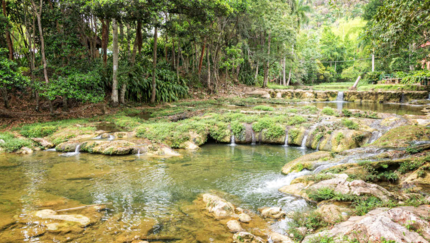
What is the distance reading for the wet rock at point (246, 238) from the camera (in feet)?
13.8

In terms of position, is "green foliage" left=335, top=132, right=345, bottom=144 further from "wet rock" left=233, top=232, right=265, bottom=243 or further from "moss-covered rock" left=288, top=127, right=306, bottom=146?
"wet rock" left=233, top=232, right=265, bottom=243

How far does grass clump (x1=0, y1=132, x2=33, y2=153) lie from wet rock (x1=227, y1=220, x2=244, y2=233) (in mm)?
9631

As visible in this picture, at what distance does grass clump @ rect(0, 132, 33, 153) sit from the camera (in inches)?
395

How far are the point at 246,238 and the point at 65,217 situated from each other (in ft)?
11.1

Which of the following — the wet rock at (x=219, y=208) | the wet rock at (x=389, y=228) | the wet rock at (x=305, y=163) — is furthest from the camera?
the wet rock at (x=305, y=163)

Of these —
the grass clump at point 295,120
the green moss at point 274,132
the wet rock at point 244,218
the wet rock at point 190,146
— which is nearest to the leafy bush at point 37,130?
the wet rock at point 190,146

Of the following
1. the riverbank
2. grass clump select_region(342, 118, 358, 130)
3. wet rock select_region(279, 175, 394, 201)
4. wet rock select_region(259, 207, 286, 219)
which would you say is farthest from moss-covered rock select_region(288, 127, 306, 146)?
wet rock select_region(259, 207, 286, 219)

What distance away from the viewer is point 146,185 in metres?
7.09

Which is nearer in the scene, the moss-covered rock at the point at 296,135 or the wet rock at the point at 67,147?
the wet rock at the point at 67,147

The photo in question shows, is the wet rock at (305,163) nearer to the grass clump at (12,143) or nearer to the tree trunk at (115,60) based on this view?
the grass clump at (12,143)

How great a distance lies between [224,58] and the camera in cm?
3019

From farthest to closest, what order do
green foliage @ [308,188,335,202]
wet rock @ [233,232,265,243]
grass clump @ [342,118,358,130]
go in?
1. grass clump @ [342,118,358,130]
2. green foliage @ [308,188,335,202]
3. wet rock @ [233,232,265,243]

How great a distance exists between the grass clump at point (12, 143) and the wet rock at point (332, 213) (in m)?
11.1

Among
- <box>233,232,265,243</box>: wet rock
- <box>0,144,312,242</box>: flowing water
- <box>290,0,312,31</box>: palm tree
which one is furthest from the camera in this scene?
<box>290,0,312,31</box>: palm tree
